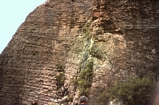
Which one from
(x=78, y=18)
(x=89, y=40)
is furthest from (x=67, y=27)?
(x=89, y=40)

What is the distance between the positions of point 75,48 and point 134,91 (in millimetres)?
4469

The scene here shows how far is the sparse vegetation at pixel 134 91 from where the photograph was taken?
10.1 metres

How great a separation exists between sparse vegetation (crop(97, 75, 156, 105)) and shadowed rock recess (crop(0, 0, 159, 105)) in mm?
645

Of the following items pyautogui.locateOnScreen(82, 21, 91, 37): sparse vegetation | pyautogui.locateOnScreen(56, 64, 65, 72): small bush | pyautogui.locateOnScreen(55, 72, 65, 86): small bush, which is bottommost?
pyautogui.locateOnScreen(55, 72, 65, 86): small bush

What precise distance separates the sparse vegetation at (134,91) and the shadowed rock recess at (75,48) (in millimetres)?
645

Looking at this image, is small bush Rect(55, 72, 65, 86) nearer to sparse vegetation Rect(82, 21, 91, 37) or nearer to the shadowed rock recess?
the shadowed rock recess

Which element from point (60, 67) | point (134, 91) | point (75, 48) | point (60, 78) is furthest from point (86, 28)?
point (134, 91)

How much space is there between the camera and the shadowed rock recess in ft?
38.1

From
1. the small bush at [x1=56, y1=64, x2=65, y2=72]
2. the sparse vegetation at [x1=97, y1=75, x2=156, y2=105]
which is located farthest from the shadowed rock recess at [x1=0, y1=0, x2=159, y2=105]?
the sparse vegetation at [x1=97, y1=75, x2=156, y2=105]

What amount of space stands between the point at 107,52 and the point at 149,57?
1.72 m

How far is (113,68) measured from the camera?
11469mm

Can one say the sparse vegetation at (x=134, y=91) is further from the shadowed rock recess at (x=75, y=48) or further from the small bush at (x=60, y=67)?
the small bush at (x=60, y=67)

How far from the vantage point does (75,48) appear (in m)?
13.8

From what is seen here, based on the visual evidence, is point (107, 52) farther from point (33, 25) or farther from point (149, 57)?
point (33, 25)
